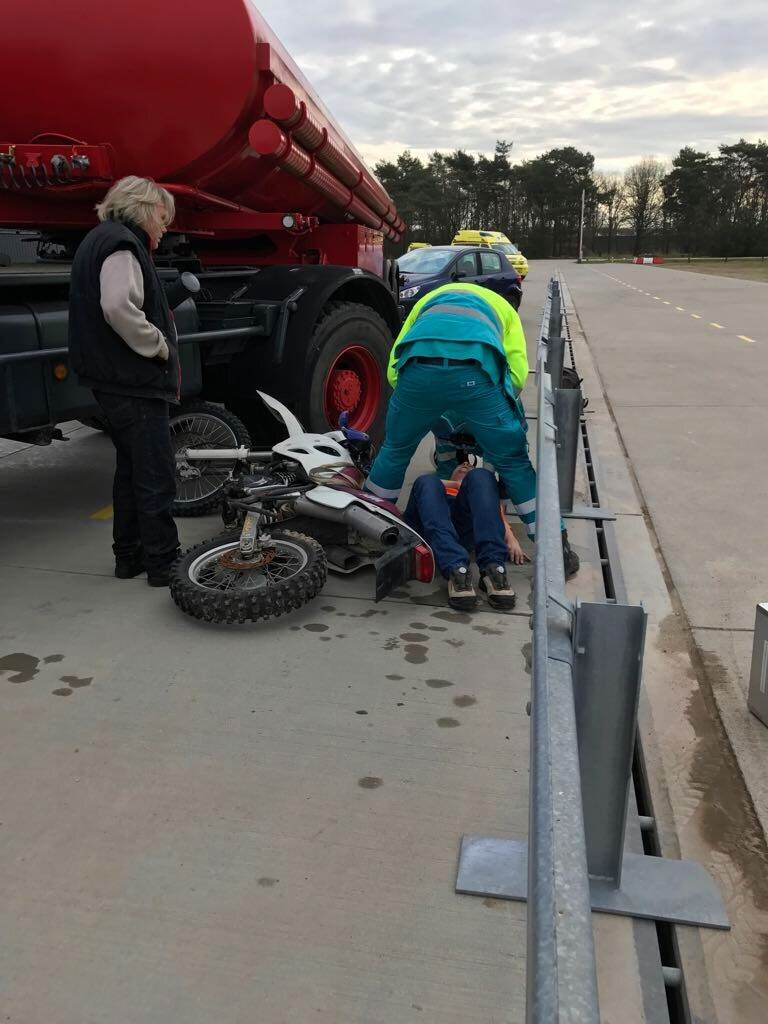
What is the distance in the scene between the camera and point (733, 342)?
13266 mm

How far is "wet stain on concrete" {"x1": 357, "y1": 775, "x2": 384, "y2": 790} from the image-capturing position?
262cm

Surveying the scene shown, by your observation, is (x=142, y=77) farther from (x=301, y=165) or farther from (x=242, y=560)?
(x=242, y=560)

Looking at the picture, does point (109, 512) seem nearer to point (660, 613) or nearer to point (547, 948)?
point (660, 613)

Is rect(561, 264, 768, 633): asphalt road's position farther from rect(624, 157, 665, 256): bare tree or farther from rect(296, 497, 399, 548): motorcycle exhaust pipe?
rect(624, 157, 665, 256): bare tree

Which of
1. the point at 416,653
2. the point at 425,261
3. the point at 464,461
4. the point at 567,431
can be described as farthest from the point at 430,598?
the point at 425,261

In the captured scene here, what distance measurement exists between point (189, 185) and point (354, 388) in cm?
186

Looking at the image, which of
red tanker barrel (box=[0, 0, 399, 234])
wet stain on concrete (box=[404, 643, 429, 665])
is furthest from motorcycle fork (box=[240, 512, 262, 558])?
red tanker barrel (box=[0, 0, 399, 234])

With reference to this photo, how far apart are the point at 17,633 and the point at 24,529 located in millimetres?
1457

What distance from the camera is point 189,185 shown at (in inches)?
195

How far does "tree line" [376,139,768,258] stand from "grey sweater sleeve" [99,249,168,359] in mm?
78623

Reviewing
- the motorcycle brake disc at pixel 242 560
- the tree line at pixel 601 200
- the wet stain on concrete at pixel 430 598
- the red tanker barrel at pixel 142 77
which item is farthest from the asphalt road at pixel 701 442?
the tree line at pixel 601 200

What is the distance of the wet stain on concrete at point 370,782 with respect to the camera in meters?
2.62

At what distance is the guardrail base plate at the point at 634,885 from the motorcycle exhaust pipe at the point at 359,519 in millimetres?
1699

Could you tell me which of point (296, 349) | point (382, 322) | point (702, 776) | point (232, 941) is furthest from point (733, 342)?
point (232, 941)
